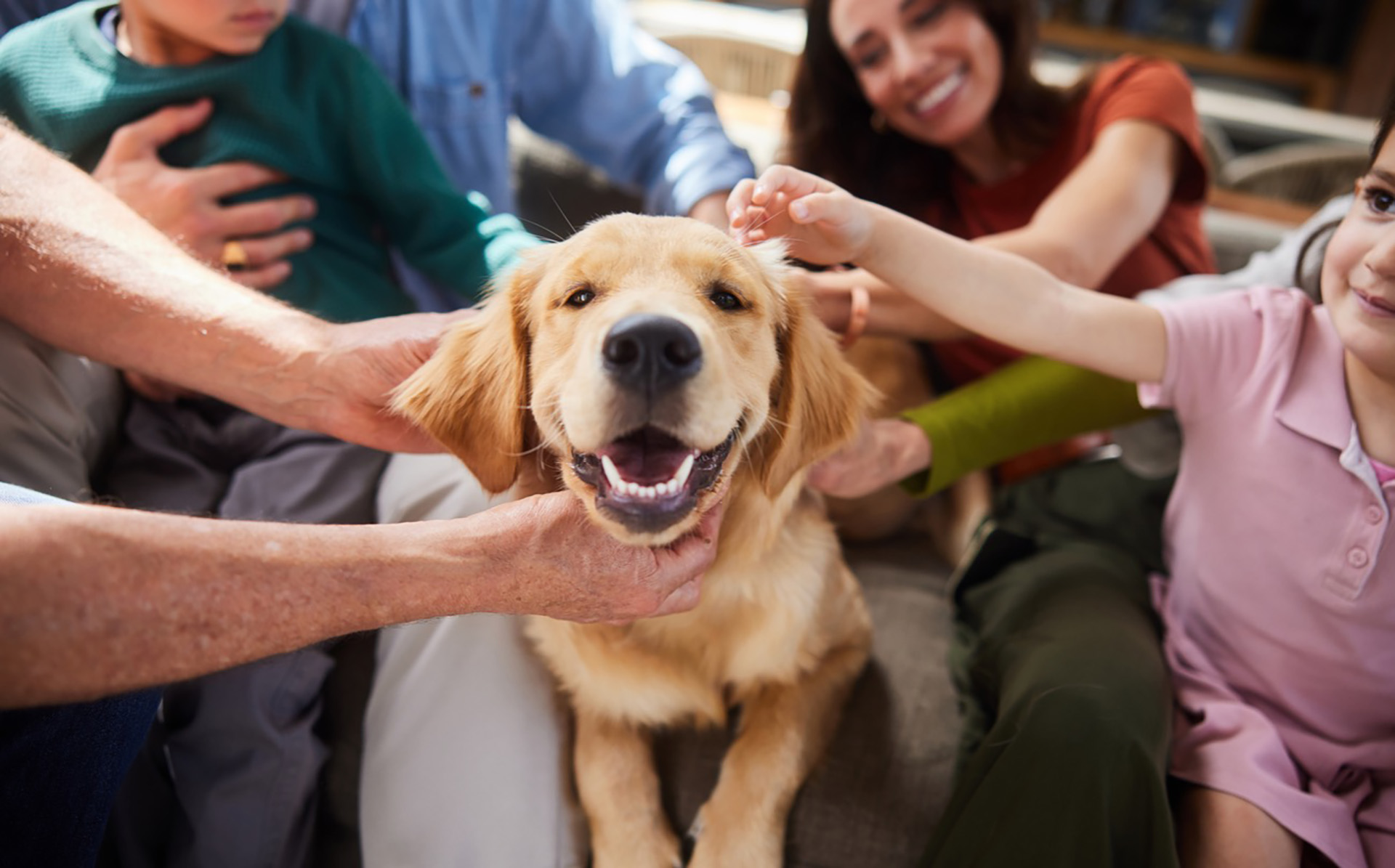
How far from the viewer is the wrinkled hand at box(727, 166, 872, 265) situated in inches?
40.1

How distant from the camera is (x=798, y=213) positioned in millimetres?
1007

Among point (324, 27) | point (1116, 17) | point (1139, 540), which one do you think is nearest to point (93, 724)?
point (324, 27)

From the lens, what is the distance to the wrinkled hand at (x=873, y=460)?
128 cm

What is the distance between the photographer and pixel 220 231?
145cm

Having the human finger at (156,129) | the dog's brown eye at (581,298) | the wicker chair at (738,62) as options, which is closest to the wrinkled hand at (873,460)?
the dog's brown eye at (581,298)

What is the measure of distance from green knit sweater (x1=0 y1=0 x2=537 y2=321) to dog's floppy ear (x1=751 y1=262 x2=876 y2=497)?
0.61 meters

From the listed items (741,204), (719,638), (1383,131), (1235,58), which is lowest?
(1235,58)

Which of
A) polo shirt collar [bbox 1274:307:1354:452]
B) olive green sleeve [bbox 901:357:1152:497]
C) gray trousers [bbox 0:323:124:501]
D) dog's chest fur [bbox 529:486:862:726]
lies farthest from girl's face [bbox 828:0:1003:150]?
gray trousers [bbox 0:323:124:501]

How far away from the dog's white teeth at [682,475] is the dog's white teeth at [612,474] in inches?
2.2

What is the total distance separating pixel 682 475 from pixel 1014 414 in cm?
81

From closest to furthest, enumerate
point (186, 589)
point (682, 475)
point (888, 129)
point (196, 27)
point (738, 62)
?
point (186, 589), point (682, 475), point (196, 27), point (888, 129), point (738, 62)

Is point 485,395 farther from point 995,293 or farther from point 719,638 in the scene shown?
point 995,293

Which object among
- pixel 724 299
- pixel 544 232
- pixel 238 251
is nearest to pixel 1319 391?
pixel 724 299

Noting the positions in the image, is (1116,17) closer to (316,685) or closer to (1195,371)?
(1195,371)
